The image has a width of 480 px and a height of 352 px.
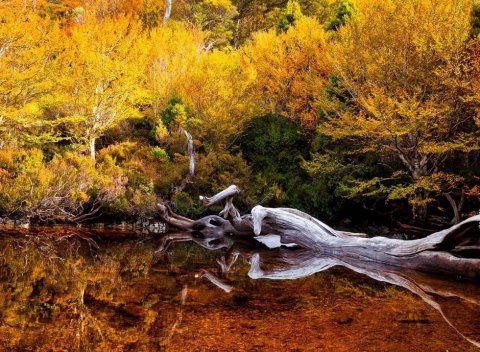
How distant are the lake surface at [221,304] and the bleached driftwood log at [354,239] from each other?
38cm

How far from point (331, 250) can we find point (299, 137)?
8.84 m

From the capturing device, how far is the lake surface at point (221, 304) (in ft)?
13.0

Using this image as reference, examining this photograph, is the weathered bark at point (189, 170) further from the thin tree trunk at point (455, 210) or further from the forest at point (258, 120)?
the thin tree trunk at point (455, 210)

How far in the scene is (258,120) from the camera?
60.7 ft

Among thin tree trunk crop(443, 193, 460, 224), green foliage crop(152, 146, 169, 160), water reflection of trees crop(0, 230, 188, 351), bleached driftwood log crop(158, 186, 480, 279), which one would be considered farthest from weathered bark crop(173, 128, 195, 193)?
thin tree trunk crop(443, 193, 460, 224)

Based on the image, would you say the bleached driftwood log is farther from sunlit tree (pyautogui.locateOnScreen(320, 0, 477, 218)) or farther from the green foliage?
sunlit tree (pyautogui.locateOnScreen(320, 0, 477, 218))

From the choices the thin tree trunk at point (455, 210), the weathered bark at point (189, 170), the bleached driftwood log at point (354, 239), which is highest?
the bleached driftwood log at point (354, 239)

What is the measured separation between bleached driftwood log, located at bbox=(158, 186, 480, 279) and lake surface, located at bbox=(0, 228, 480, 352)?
38 cm

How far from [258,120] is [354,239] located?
10.1 m

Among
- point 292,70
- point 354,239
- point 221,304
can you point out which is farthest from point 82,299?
point 292,70

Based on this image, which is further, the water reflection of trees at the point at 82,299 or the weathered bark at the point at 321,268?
the weathered bark at the point at 321,268

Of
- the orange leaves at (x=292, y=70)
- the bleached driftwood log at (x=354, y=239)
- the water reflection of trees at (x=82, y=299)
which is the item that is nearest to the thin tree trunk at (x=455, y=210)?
the bleached driftwood log at (x=354, y=239)

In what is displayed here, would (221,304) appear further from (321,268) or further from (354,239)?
(354,239)

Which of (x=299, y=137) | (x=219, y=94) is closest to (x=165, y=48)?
(x=219, y=94)
